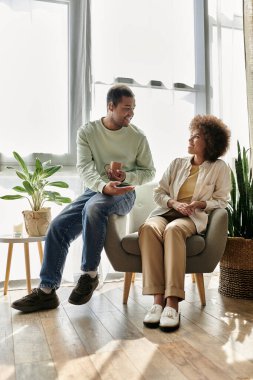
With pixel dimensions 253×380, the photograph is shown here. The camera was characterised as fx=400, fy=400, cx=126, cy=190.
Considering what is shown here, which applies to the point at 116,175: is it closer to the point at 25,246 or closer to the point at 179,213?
the point at 179,213

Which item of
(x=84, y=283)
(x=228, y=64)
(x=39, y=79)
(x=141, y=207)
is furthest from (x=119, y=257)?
(x=228, y=64)

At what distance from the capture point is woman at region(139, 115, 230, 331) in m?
1.98

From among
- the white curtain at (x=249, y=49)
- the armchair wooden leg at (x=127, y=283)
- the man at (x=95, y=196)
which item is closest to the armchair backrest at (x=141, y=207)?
the man at (x=95, y=196)

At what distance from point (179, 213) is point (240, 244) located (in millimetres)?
451

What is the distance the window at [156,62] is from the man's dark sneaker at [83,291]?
1.29 m

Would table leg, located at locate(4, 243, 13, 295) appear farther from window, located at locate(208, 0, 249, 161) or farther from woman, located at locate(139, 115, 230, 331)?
window, located at locate(208, 0, 249, 161)

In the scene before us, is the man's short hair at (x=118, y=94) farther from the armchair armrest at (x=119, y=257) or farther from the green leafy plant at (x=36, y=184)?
the armchair armrest at (x=119, y=257)

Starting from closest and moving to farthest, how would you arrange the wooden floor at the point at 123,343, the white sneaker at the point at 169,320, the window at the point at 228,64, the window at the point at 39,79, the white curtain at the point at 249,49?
the wooden floor at the point at 123,343, the white sneaker at the point at 169,320, the window at the point at 39,79, the white curtain at the point at 249,49, the window at the point at 228,64

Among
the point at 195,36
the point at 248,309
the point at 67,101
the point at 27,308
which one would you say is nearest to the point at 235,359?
the point at 248,309

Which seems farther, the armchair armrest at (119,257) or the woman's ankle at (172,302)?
the armchair armrest at (119,257)

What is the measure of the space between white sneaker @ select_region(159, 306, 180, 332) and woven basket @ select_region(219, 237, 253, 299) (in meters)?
0.71

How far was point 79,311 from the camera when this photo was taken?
7.29ft

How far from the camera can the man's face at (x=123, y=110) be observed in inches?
97.5

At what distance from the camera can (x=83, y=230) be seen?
7.20 ft
